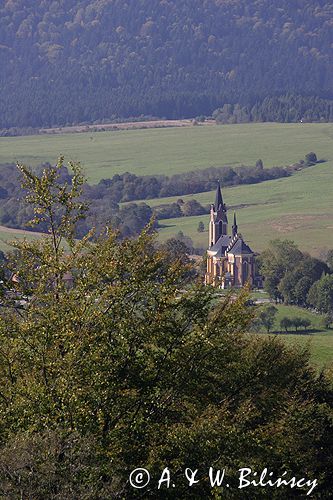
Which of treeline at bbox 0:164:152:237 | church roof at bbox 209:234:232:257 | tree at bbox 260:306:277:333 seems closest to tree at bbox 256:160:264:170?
treeline at bbox 0:164:152:237

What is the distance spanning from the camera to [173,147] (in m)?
164

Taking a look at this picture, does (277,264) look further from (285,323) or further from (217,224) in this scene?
(285,323)

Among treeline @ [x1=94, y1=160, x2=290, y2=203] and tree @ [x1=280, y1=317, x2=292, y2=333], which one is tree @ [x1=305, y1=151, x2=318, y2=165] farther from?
tree @ [x1=280, y1=317, x2=292, y2=333]

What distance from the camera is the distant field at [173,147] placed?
146000 mm

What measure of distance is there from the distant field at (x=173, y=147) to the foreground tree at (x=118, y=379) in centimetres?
11685

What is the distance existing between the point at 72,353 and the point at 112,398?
2.54ft

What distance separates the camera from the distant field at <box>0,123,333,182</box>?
146 metres

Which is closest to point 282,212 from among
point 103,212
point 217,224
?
point 103,212

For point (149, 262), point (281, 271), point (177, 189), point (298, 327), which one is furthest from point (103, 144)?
point (149, 262)

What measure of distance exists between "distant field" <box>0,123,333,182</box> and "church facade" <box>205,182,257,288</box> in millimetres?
41225

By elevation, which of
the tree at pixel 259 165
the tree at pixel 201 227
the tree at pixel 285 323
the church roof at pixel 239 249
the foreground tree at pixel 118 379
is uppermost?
the foreground tree at pixel 118 379

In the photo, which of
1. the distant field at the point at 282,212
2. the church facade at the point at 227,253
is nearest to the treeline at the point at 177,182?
the distant field at the point at 282,212

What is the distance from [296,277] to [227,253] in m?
11.9

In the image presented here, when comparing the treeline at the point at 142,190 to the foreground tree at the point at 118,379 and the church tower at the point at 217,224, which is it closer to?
the church tower at the point at 217,224
